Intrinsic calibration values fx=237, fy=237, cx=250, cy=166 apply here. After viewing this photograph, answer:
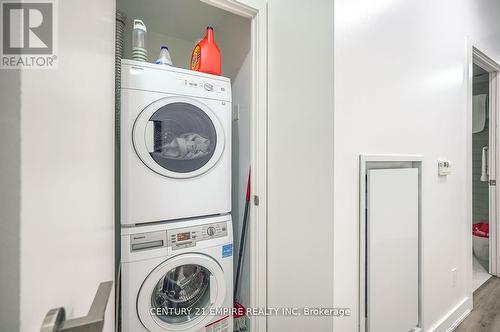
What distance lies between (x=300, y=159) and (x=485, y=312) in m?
2.24

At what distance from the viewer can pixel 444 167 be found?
168 centimetres

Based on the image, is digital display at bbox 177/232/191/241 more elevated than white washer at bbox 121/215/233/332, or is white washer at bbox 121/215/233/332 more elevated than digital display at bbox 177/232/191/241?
digital display at bbox 177/232/191/241

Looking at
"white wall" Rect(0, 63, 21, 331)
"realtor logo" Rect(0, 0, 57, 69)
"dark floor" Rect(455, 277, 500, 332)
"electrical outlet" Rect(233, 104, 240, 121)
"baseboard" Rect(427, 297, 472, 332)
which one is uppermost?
"electrical outlet" Rect(233, 104, 240, 121)

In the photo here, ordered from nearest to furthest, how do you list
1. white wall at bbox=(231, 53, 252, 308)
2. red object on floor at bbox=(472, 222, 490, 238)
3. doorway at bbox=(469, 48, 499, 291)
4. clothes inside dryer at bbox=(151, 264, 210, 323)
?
clothes inside dryer at bbox=(151, 264, 210, 323)
white wall at bbox=(231, 53, 252, 308)
doorway at bbox=(469, 48, 499, 291)
red object on floor at bbox=(472, 222, 490, 238)

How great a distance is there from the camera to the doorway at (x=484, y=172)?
7.83 feet

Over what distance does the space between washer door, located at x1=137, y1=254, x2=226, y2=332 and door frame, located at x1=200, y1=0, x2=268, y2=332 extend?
0.73 feet

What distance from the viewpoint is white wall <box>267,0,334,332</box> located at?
3.57 feet

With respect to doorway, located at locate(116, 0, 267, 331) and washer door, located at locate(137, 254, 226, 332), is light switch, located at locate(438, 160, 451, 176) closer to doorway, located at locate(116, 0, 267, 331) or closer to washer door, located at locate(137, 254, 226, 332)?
doorway, located at locate(116, 0, 267, 331)

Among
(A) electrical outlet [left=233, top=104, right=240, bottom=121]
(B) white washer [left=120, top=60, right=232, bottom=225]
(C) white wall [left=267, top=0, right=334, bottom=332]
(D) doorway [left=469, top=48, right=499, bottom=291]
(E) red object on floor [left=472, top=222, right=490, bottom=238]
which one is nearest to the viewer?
(C) white wall [left=267, top=0, right=334, bottom=332]

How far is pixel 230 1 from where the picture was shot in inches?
49.2

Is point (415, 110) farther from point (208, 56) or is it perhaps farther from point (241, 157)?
point (208, 56)

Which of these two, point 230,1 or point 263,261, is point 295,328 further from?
point 230,1

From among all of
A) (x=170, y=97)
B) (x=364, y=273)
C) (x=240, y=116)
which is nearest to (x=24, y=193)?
(x=170, y=97)

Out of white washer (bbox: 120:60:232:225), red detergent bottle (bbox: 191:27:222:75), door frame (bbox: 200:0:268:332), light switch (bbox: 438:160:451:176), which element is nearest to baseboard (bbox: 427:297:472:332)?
light switch (bbox: 438:160:451:176)
